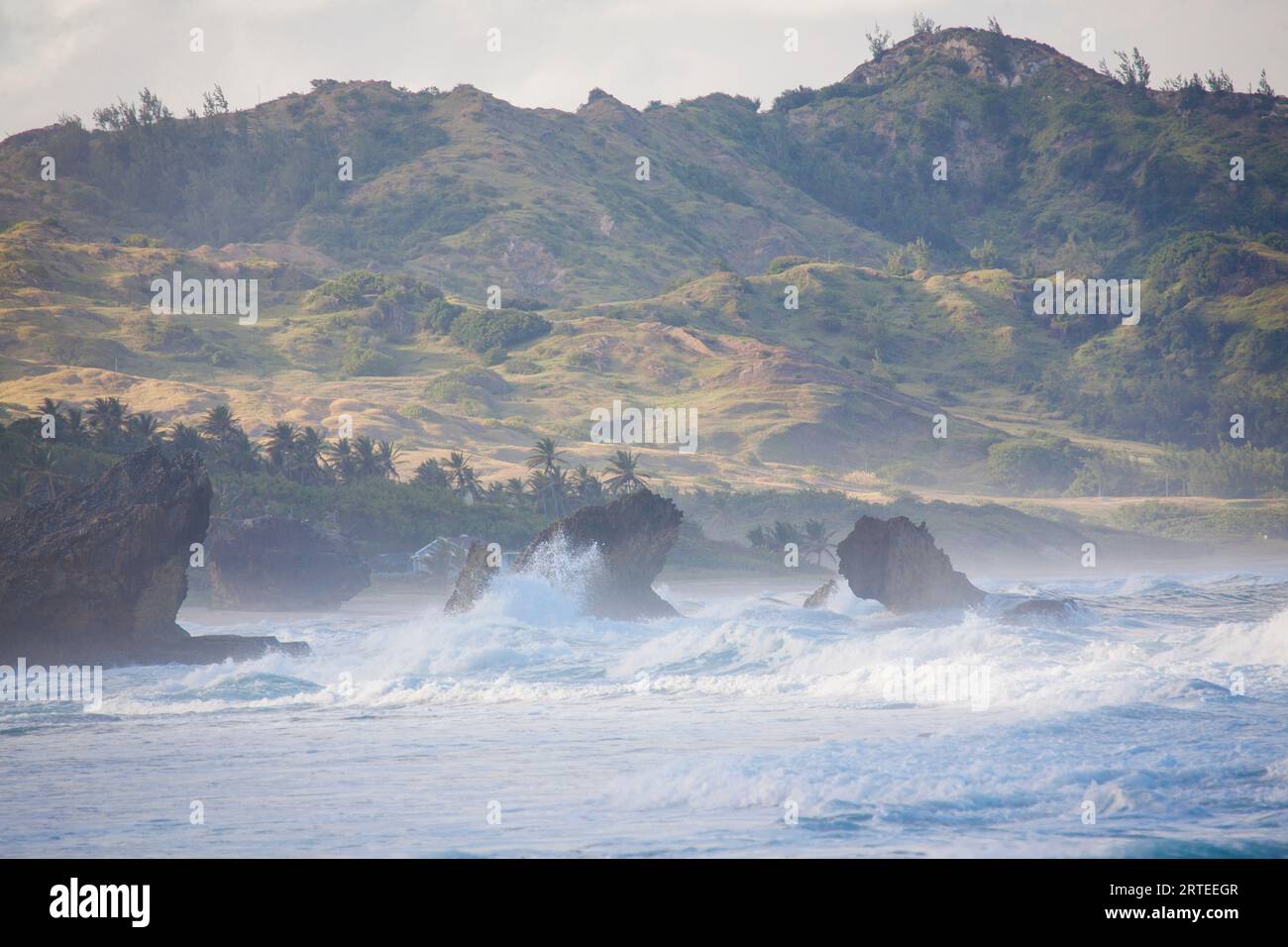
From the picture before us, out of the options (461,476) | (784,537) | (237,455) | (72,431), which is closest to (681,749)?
(784,537)

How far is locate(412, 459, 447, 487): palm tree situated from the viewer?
3486 inches

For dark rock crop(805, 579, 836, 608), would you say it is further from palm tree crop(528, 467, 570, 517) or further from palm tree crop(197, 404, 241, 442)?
palm tree crop(197, 404, 241, 442)

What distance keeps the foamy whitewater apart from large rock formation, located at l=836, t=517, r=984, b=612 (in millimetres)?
6534

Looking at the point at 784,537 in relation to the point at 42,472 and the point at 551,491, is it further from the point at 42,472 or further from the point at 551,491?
the point at 42,472

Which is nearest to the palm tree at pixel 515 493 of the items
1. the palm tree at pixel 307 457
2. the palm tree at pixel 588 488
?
the palm tree at pixel 588 488

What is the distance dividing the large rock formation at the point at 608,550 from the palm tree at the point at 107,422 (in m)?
40.2

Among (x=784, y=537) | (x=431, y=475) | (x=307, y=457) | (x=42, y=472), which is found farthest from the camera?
(x=431, y=475)

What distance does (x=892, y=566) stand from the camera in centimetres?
4484

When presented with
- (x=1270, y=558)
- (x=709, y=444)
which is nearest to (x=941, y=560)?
(x=1270, y=558)

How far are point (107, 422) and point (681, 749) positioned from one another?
67.2 meters

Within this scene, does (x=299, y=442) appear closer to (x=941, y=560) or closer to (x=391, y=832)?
(x=941, y=560)

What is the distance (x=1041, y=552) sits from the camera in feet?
317

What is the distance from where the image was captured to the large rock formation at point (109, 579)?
3638cm
